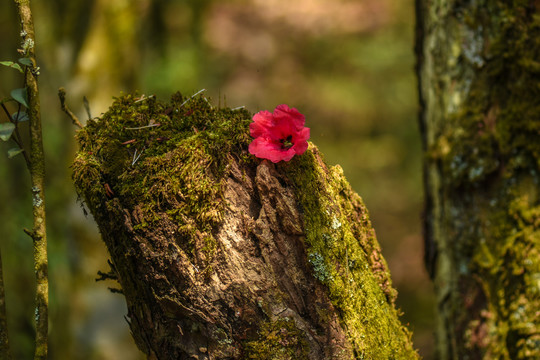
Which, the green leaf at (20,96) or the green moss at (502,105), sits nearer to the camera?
the green moss at (502,105)

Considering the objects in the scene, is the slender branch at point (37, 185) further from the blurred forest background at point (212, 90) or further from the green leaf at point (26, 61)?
the blurred forest background at point (212, 90)

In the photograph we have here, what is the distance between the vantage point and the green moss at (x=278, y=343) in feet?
4.88

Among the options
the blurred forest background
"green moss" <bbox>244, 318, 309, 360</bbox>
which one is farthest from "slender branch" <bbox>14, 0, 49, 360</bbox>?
the blurred forest background

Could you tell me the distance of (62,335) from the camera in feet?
17.1

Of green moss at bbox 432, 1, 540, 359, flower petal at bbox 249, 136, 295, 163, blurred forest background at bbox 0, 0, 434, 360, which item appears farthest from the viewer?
blurred forest background at bbox 0, 0, 434, 360

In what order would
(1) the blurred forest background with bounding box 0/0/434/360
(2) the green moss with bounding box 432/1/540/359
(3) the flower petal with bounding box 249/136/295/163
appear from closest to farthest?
→ (2) the green moss with bounding box 432/1/540/359 → (3) the flower petal with bounding box 249/136/295/163 → (1) the blurred forest background with bounding box 0/0/434/360

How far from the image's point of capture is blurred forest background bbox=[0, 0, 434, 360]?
515cm

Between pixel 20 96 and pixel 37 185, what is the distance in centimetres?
36

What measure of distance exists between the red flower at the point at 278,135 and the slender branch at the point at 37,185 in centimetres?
90

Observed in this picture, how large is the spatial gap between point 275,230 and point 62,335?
15.7 ft

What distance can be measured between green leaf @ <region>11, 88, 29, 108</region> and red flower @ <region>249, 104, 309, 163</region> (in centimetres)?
92

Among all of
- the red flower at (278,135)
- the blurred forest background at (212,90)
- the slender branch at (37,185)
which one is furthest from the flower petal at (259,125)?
the blurred forest background at (212,90)

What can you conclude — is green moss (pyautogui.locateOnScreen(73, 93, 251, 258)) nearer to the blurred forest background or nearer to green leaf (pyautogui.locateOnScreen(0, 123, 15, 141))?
green leaf (pyautogui.locateOnScreen(0, 123, 15, 141))

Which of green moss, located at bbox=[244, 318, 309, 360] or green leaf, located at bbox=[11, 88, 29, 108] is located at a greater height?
green leaf, located at bbox=[11, 88, 29, 108]
